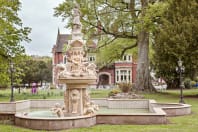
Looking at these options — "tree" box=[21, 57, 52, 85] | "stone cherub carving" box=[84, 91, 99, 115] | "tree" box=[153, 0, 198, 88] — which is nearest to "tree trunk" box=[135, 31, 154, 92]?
"tree" box=[153, 0, 198, 88]

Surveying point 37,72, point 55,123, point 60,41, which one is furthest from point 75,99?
point 37,72

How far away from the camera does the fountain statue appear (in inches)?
559

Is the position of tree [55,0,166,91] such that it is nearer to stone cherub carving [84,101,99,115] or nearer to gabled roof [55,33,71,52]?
stone cherub carving [84,101,99,115]

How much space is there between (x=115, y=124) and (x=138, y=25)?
65.6 ft

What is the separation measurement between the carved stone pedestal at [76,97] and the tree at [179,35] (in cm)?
1512

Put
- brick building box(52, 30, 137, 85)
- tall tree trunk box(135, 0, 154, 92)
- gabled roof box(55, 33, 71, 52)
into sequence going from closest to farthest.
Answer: tall tree trunk box(135, 0, 154, 92), brick building box(52, 30, 137, 85), gabled roof box(55, 33, 71, 52)

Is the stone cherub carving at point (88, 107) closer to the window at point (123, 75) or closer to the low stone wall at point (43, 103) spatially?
the low stone wall at point (43, 103)

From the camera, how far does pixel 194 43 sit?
1128 inches

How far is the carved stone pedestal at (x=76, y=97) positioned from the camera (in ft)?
47.3

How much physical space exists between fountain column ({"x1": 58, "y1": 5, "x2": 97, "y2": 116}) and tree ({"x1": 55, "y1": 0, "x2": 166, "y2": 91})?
65.5 ft

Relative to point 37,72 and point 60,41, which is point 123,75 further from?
point 37,72

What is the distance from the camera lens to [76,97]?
1451 cm

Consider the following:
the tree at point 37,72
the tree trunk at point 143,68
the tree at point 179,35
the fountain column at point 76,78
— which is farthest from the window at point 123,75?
the fountain column at point 76,78

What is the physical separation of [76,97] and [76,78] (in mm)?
860
